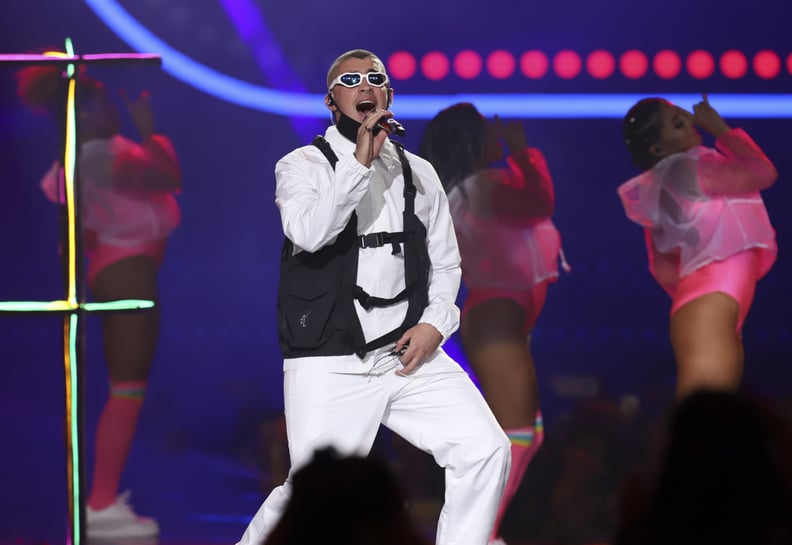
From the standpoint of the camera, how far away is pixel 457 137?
4.54 meters

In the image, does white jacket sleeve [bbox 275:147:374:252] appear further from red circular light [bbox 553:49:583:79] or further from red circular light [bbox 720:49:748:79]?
red circular light [bbox 720:49:748:79]

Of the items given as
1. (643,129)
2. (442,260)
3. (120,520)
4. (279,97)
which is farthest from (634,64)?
(120,520)

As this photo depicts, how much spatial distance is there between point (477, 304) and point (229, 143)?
1.24 m

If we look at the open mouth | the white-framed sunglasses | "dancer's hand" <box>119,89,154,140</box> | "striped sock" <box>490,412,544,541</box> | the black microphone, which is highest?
"dancer's hand" <box>119,89,154,140</box>

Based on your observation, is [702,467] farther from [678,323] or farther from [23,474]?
[23,474]

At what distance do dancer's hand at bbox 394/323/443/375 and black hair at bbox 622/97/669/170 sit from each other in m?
1.72

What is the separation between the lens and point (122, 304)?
13.0 ft

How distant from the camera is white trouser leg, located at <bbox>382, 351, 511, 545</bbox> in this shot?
3102 millimetres

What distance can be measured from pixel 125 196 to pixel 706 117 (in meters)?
2.47

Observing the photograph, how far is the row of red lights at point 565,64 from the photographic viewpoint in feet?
14.9

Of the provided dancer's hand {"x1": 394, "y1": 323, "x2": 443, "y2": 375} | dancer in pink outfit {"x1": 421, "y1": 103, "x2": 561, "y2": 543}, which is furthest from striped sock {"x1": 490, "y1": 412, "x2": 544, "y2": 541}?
dancer's hand {"x1": 394, "y1": 323, "x2": 443, "y2": 375}

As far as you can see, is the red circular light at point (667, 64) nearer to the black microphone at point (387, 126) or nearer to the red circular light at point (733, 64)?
the red circular light at point (733, 64)

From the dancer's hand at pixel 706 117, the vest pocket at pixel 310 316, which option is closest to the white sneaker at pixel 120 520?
the vest pocket at pixel 310 316

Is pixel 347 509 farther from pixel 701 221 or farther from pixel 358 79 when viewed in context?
pixel 701 221
